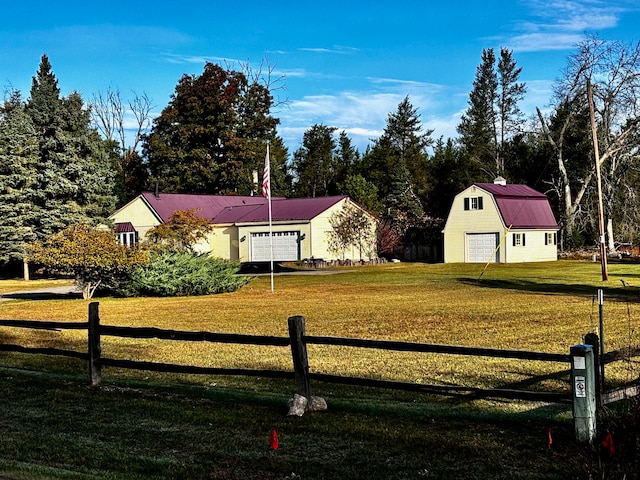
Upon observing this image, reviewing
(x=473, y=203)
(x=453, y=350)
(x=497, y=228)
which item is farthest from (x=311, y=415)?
(x=473, y=203)

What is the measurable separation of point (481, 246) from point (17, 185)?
29.5 meters

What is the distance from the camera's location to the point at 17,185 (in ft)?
150

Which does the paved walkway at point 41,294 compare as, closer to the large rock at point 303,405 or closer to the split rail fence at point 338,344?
the split rail fence at point 338,344

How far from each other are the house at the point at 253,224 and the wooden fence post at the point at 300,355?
38552 millimetres

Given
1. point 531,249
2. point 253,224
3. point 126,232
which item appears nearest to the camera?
point 253,224

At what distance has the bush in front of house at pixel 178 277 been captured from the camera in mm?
28688

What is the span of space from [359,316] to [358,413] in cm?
1124

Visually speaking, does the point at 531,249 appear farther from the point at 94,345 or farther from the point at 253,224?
the point at 94,345

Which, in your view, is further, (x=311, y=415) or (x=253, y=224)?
(x=253, y=224)

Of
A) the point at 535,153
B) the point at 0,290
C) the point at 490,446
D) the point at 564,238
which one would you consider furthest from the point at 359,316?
the point at 535,153

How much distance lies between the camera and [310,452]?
23.6 ft

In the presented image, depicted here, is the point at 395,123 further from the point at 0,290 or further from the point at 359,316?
the point at 359,316

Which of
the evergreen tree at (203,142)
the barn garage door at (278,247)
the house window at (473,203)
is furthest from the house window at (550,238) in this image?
the evergreen tree at (203,142)

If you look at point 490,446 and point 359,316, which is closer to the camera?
point 490,446
